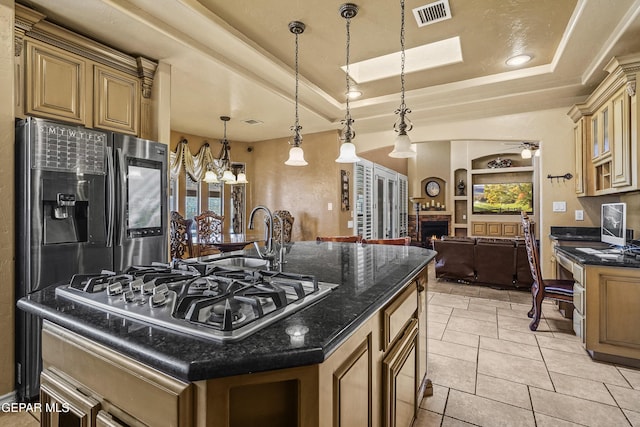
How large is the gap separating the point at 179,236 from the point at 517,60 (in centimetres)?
418

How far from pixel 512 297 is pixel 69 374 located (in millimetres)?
4694

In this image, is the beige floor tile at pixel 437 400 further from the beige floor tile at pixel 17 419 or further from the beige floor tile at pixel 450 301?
the beige floor tile at pixel 17 419

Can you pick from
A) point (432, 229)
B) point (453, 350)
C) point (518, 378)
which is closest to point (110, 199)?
point (453, 350)

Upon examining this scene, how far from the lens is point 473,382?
220 centimetres

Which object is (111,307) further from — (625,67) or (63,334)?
(625,67)

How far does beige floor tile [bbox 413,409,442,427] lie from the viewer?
1.77 metres

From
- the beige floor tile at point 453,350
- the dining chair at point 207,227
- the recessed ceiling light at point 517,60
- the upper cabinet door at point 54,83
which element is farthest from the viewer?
the dining chair at point 207,227

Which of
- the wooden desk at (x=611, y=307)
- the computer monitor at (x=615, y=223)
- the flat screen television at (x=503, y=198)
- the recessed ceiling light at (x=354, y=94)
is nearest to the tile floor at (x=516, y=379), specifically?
the wooden desk at (x=611, y=307)

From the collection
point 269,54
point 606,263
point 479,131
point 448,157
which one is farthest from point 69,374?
point 448,157

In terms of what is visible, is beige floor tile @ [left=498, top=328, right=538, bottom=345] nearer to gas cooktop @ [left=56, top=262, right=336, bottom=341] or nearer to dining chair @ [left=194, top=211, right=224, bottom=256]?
gas cooktop @ [left=56, top=262, right=336, bottom=341]

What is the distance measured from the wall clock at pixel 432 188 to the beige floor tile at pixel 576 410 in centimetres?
929

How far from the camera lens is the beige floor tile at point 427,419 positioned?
69.8 inches

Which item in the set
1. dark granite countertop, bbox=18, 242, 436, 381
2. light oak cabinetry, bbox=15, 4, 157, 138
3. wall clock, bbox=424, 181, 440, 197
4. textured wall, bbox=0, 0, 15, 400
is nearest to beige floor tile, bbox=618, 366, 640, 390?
dark granite countertop, bbox=18, 242, 436, 381

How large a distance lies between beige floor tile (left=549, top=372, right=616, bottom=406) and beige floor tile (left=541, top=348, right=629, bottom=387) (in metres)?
0.08
